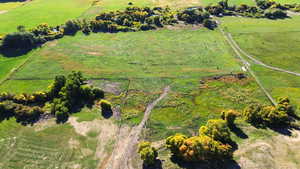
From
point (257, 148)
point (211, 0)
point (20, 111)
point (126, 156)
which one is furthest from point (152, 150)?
point (211, 0)

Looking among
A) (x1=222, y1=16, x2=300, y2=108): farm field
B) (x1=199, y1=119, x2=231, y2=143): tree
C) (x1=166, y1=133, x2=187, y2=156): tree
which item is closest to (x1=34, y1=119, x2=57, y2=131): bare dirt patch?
(x1=166, y1=133, x2=187, y2=156): tree

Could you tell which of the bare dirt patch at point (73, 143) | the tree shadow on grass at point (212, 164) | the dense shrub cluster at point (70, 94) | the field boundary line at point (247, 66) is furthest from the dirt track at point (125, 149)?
the field boundary line at point (247, 66)

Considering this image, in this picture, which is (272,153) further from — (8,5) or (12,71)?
(8,5)

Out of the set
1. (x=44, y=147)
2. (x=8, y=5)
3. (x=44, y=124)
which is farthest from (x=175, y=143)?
(x=8, y=5)

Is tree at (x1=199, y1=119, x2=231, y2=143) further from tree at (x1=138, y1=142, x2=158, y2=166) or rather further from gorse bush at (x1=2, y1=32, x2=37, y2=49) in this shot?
gorse bush at (x1=2, y1=32, x2=37, y2=49)

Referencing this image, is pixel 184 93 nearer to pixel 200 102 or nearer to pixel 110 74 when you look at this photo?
pixel 200 102
